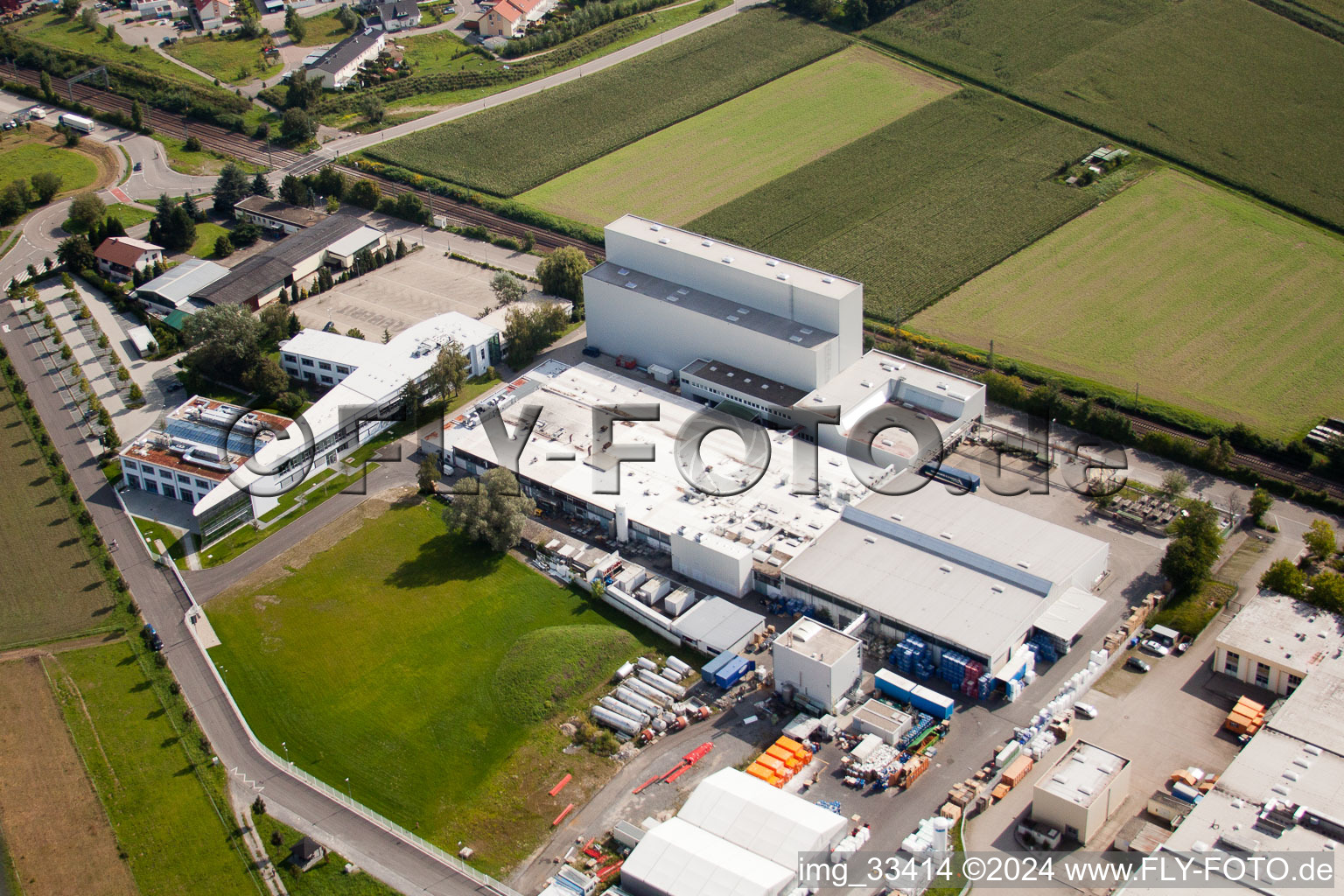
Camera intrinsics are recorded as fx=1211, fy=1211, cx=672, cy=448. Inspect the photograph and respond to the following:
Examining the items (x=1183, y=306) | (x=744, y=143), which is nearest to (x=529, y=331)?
(x=744, y=143)

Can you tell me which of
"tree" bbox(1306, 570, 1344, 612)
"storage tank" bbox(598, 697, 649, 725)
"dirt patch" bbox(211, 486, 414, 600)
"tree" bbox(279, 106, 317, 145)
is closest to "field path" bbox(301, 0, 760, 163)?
"tree" bbox(279, 106, 317, 145)

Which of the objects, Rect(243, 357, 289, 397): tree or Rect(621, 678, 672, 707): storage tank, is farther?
Rect(243, 357, 289, 397): tree

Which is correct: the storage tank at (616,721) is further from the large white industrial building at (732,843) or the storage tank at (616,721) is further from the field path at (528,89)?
the field path at (528,89)

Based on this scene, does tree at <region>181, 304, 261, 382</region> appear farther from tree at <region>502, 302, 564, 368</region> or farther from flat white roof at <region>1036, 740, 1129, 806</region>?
flat white roof at <region>1036, 740, 1129, 806</region>

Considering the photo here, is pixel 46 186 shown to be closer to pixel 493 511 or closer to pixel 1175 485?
pixel 493 511

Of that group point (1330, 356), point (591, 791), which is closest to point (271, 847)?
point (591, 791)

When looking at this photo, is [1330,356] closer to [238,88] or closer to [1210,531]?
[1210,531]

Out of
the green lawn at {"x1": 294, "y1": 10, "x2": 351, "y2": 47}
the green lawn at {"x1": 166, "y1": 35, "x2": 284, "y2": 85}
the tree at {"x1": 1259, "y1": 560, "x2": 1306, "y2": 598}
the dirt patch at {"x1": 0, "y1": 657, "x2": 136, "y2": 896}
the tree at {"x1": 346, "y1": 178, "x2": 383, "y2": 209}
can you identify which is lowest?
the dirt patch at {"x1": 0, "y1": 657, "x2": 136, "y2": 896}

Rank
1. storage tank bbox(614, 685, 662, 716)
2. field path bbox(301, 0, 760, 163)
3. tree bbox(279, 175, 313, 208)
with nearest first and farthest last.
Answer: storage tank bbox(614, 685, 662, 716) → tree bbox(279, 175, 313, 208) → field path bbox(301, 0, 760, 163)
